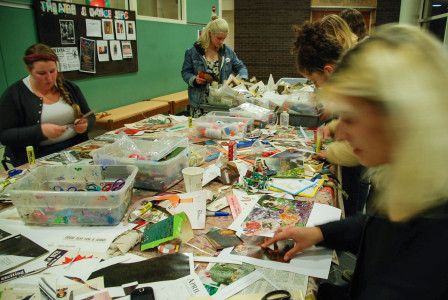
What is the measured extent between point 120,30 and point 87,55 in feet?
2.28

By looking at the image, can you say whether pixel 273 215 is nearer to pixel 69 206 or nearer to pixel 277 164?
pixel 277 164

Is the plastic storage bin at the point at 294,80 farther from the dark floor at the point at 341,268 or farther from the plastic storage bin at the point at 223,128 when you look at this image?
the dark floor at the point at 341,268

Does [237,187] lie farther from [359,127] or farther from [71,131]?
[71,131]

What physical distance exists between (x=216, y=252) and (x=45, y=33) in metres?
3.04

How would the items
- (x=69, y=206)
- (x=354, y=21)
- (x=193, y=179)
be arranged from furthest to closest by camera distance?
(x=354, y=21) → (x=193, y=179) → (x=69, y=206)

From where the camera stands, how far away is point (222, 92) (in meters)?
2.94

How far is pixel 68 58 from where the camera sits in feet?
11.2

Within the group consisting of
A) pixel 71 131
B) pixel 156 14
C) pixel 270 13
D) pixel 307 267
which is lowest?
pixel 307 267

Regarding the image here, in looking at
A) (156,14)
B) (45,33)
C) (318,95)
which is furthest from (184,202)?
(156,14)

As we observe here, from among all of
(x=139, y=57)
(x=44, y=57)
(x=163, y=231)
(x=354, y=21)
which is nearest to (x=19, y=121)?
(x=44, y=57)

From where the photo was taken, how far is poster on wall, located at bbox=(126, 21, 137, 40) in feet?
13.9

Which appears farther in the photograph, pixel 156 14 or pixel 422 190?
pixel 156 14

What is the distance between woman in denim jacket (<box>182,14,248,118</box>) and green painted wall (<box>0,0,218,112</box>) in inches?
45.7

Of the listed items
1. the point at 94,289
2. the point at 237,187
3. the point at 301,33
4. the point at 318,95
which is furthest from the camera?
the point at 301,33
